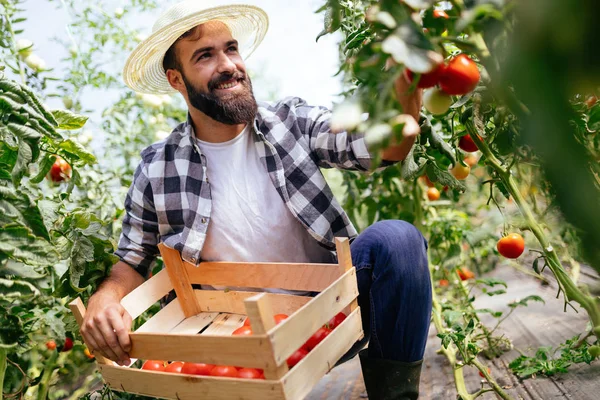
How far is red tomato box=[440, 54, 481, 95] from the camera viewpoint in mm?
712

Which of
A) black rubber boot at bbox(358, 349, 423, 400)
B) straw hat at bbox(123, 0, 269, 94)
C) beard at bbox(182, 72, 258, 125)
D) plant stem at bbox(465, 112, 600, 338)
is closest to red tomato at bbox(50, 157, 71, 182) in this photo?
straw hat at bbox(123, 0, 269, 94)

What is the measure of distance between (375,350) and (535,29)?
113 centimetres

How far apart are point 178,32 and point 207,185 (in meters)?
Result: 0.49

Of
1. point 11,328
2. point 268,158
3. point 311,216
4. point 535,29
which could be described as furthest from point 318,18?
point 535,29

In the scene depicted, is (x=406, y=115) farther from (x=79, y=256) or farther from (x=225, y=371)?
(x=79, y=256)

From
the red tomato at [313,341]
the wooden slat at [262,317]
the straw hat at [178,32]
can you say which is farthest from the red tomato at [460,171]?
the wooden slat at [262,317]

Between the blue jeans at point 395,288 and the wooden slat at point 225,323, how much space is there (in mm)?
325

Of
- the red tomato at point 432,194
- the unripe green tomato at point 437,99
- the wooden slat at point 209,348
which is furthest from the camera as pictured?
the red tomato at point 432,194

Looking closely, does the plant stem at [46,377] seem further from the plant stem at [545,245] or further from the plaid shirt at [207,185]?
the plant stem at [545,245]

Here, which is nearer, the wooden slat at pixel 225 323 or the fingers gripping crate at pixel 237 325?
the fingers gripping crate at pixel 237 325

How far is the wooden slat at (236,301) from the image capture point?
4.76 ft

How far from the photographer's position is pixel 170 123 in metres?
3.15

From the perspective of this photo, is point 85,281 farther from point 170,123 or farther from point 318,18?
point 170,123

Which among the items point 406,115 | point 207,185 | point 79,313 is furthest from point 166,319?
point 406,115
